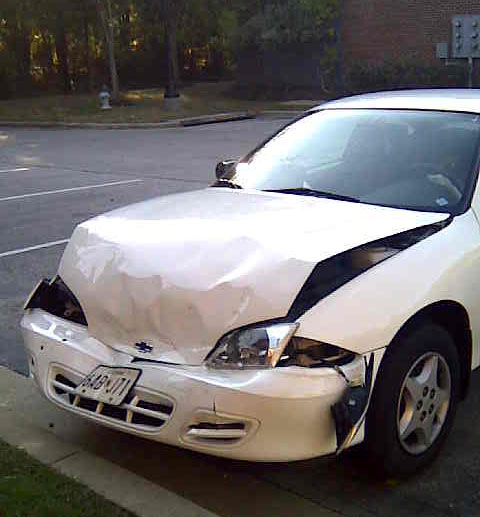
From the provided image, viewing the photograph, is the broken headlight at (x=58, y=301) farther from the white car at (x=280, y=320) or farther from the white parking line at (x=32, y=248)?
the white parking line at (x=32, y=248)

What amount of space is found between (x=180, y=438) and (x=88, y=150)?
623 inches

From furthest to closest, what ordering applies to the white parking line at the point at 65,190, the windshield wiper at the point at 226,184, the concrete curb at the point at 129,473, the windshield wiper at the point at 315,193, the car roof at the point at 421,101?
1. the white parking line at the point at 65,190
2. the windshield wiper at the point at 226,184
3. the car roof at the point at 421,101
4. the windshield wiper at the point at 315,193
5. the concrete curb at the point at 129,473

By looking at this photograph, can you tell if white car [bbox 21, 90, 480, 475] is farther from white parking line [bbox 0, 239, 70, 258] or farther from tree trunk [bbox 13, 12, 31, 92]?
tree trunk [bbox 13, 12, 31, 92]

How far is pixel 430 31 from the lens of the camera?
28922 millimetres

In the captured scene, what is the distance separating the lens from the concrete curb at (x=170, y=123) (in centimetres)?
2508

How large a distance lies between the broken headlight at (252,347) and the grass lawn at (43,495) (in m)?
0.75

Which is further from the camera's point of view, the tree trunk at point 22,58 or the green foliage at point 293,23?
the tree trunk at point 22,58

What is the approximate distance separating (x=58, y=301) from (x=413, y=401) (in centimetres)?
175

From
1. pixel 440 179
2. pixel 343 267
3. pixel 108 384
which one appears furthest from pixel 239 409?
pixel 440 179

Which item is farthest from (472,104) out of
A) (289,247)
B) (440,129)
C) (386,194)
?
(289,247)

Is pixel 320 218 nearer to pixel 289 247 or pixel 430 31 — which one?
pixel 289 247

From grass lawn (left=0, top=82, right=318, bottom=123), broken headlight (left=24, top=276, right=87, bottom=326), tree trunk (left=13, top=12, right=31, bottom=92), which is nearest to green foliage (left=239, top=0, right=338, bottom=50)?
grass lawn (left=0, top=82, right=318, bottom=123)

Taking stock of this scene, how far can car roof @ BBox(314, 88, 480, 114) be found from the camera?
4.54 metres

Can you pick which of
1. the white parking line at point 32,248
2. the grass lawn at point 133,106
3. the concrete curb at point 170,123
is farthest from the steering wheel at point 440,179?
the grass lawn at point 133,106
